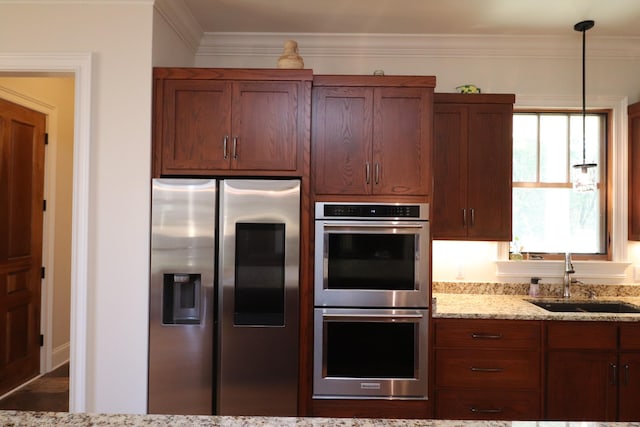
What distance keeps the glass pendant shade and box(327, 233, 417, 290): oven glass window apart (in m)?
1.08

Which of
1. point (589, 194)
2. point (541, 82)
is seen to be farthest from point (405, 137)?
point (589, 194)

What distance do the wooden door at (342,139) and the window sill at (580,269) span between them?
1418 millimetres

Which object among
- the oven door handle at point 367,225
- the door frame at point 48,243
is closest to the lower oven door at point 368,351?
the oven door handle at point 367,225

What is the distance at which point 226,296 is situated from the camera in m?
2.55

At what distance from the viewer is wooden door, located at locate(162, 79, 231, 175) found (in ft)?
8.54

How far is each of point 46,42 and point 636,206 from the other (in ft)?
12.9

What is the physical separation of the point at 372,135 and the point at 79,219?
5.64 ft

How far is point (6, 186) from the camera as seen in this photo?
346 cm

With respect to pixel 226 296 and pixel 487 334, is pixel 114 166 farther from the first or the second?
pixel 487 334

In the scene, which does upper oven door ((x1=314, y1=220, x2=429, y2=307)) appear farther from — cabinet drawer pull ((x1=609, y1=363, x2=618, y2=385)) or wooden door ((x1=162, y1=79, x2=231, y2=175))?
cabinet drawer pull ((x1=609, y1=363, x2=618, y2=385))

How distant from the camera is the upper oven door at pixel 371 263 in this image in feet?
8.56

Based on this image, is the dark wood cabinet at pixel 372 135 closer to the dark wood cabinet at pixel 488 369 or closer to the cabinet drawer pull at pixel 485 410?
the dark wood cabinet at pixel 488 369

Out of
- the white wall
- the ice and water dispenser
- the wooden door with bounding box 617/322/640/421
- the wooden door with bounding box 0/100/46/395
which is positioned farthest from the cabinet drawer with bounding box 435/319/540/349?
the wooden door with bounding box 0/100/46/395

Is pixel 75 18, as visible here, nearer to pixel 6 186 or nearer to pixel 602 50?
pixel 6 186
